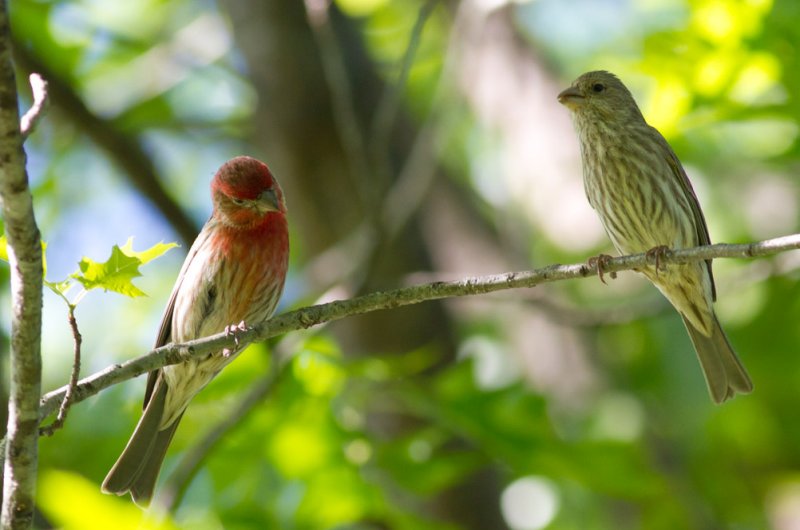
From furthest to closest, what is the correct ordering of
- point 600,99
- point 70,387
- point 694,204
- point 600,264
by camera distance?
point 600,99
point 694,204
point 600,264
point 70,387

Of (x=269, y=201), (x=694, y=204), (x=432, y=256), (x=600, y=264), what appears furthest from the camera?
(x=432, y=256)

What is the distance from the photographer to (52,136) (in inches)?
312

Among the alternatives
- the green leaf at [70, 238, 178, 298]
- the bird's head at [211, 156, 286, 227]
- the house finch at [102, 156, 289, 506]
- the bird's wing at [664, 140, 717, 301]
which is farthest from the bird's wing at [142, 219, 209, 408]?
the bird's wing at [664, 140, 717, 301]

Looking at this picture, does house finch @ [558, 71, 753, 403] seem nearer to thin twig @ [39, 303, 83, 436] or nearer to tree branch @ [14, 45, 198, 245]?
tree branch @ [14, 45, 198, 245]

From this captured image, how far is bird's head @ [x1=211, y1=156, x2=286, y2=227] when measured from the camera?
4566mm

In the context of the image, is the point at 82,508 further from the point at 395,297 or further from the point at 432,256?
the point at 432,256

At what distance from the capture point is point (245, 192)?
4621mm

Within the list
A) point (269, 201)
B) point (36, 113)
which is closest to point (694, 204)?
point (269, 201)

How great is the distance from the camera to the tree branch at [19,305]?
91.7 inches

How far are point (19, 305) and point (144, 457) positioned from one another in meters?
2.24

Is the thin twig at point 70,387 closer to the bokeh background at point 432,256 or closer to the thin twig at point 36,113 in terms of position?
the thin twig at point 36,113

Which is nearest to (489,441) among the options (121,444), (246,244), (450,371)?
(450,371)

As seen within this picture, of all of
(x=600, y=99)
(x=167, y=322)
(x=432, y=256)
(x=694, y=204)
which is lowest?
(x=167, y=322)

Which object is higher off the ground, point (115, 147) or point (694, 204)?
point (115, 147)
